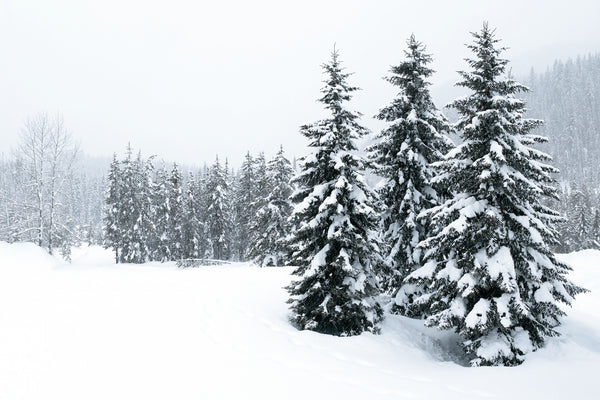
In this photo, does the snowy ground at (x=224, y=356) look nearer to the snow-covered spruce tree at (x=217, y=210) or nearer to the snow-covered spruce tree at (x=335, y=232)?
the snow-covered spruce tree at (x=335, y=232)

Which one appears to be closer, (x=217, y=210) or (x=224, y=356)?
(x=224, y=356)

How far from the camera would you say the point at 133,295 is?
16.0 m

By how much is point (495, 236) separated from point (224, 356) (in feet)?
27.8

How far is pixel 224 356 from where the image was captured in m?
9.27

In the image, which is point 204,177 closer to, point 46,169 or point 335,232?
point 46,169

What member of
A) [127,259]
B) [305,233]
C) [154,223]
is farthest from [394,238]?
[154,223]

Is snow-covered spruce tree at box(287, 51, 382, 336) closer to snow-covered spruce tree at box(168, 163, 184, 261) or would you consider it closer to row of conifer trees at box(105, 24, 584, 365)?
row of conifer trees at box(105, 24, 584, 365)

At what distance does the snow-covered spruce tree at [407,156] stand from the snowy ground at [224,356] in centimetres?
328

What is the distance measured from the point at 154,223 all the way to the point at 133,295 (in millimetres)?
42829

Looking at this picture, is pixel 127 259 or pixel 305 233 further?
pixel 127 259

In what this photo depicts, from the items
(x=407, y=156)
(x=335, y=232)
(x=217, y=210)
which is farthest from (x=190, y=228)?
(x=335, y=232)

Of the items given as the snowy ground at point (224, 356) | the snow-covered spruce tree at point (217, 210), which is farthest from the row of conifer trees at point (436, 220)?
the snow-covered spruce tree at point (217, 210)

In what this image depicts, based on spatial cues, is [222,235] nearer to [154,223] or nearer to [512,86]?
[154,223]

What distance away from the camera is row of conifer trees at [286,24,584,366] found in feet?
37.6
